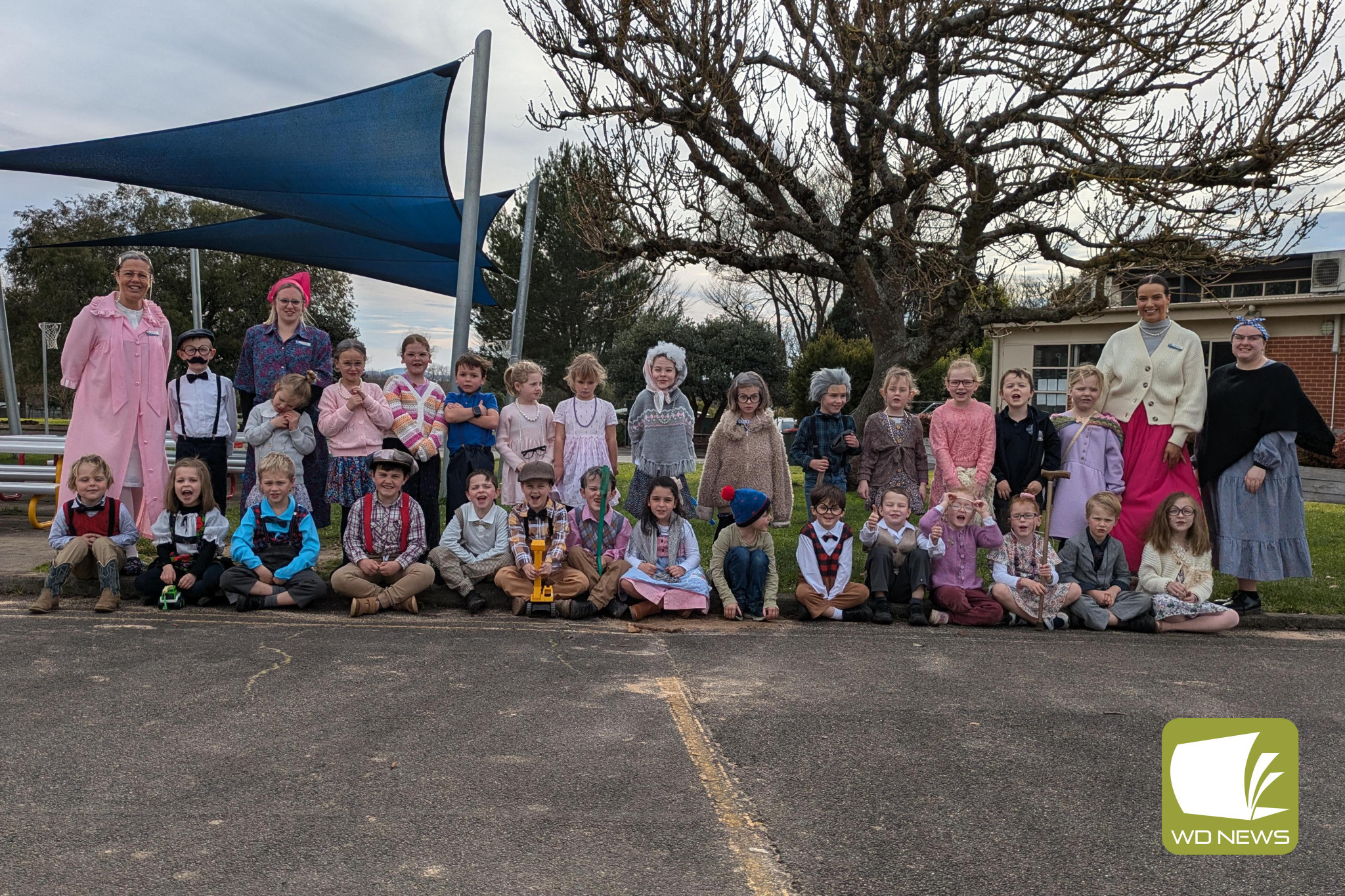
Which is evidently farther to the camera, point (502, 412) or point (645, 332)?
point (645, 332)

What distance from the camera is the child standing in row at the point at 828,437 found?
7227 millimetres

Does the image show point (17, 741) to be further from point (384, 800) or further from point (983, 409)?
point (983, 409)

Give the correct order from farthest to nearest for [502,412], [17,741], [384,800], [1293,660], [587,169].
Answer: [587,169]
[502,412]
[1293,660]
[17,741]
[384,800]

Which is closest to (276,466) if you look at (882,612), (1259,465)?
(882,612)

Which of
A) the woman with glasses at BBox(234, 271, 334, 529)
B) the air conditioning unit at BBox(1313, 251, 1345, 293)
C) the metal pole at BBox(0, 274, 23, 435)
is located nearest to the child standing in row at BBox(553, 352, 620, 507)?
the woman with glasses at BBox(234, 271, 334, 529)

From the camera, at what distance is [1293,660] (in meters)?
5.64

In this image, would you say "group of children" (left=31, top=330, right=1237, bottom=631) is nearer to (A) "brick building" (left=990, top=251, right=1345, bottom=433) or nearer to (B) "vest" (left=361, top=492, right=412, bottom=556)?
(B) "vest" (left=361, top=492, right=412, bottom=556)

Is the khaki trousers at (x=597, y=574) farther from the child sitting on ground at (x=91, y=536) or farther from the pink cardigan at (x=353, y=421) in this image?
the child sitting on ground at (x=91, y=536)

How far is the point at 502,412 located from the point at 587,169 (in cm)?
691

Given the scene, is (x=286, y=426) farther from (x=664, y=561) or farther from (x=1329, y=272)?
(x=1329, y=272)

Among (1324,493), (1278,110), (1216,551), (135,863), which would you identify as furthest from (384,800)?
(1324,493)

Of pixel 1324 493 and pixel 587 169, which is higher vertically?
pixel 587 169

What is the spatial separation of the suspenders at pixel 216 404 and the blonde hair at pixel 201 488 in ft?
1.72

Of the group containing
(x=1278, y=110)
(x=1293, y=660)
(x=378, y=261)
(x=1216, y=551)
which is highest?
(x=1278, y=110)
